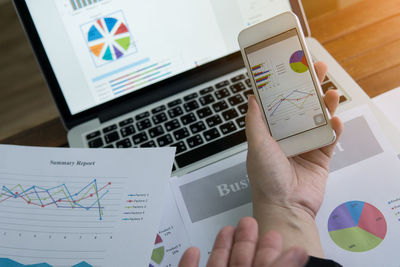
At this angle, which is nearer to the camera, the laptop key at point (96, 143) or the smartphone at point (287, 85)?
the smartphone at point (287, 85)

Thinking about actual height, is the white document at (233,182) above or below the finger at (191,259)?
below

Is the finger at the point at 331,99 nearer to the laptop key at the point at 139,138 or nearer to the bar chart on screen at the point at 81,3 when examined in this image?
the laptop key at the point at 139,138

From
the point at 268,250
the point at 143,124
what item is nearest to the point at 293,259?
the point at 268,250

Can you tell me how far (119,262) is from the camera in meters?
0.49

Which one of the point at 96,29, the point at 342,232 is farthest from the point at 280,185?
the point at 96,29

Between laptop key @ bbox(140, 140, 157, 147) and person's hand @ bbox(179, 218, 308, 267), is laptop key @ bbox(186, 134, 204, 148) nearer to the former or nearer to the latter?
laptop key @ bbox(140, 140, 157, 147)

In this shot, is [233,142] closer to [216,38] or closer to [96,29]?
[216,38]

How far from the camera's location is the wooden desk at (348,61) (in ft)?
2.22

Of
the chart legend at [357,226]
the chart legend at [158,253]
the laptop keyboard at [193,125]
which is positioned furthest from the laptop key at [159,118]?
the chart legend at [357,226]

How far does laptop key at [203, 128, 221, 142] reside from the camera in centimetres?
63

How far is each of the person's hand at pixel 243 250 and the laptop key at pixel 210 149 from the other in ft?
0.61

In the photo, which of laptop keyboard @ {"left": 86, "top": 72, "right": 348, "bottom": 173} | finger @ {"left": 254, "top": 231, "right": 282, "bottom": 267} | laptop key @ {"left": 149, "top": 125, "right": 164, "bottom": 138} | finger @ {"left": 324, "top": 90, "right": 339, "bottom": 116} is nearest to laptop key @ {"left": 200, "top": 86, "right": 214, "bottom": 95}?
laptop keyboard @ {"left": 86, "top": 72, "right": 348, "bottom": 173}

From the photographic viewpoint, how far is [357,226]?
1.62 feet

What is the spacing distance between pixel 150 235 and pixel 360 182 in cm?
30
